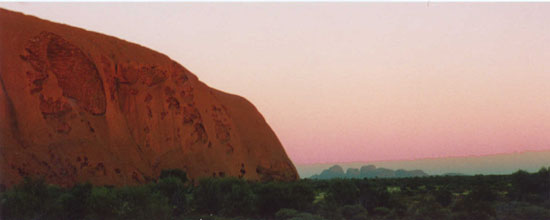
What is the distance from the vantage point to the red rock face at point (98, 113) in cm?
4562

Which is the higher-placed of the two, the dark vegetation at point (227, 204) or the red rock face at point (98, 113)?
the red rock face at point (98, 113)

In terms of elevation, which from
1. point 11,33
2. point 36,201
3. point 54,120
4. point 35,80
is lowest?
point 36,201

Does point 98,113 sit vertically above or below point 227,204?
above

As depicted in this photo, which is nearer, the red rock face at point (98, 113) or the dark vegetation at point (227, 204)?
the dark vegetation at point (227, 204)

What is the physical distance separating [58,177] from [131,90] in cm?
1775

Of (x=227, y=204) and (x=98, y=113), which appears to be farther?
(x=98, y=113)

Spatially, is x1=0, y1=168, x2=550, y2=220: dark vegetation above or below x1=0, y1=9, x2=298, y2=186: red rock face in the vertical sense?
below

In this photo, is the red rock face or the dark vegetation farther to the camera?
the red rock face

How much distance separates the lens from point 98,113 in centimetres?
5441

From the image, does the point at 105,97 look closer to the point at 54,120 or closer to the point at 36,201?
the point at 54,120

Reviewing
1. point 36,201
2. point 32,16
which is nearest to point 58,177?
point 32,16

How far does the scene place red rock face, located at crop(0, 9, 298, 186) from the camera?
150 feet

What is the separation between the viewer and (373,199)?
32.6 metres

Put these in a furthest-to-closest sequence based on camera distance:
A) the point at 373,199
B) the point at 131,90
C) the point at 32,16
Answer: the point at 131,90 < the point at 32,16 < the point at 373,199
